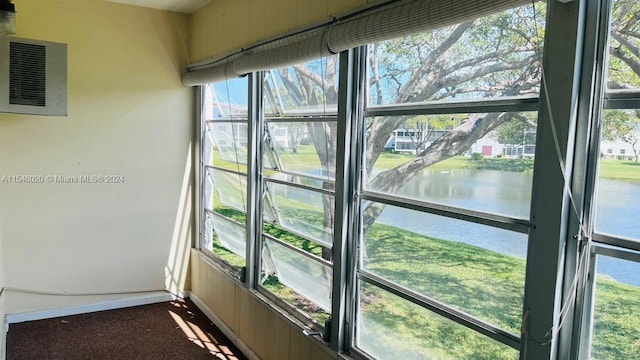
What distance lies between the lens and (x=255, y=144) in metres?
3.39

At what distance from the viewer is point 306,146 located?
2871mm

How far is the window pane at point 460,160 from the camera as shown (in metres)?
1.61

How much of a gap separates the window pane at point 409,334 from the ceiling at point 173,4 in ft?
9.90

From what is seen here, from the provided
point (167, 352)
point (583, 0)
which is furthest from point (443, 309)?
point (167, 352)

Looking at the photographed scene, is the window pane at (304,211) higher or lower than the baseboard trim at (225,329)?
higher

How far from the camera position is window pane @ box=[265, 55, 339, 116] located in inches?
103

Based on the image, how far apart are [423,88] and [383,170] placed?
44cm

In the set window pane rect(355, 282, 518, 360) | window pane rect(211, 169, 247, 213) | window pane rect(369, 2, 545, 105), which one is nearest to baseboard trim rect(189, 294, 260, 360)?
window pane rect(211, 169, 247, 213)

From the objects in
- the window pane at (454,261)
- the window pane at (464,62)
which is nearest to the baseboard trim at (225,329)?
the window pane at (454,261)

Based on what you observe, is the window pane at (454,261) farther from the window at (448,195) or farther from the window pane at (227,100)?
the window pane at (227,100)

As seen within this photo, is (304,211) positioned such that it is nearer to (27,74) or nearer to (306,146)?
(306,146)

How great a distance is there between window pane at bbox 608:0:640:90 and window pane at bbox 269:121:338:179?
1396 millimetres

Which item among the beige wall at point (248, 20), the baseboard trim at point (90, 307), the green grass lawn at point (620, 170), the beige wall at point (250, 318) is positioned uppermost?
the beige wall at point (248, 20)

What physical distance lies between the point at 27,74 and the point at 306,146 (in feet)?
7.51
